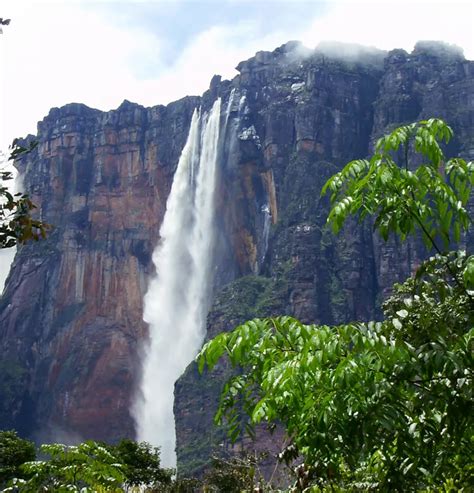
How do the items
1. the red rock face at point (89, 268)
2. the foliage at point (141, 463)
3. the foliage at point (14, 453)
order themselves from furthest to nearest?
1. the red rock face at point (89, 268)
2. the foliage at point (141, 463)
3. the foliage at point (14, 453)

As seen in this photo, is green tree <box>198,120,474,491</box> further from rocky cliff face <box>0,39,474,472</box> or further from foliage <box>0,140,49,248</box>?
rocky cliff face <box>0,39,474,472</box>

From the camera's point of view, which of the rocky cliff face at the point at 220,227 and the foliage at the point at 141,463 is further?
the rocky cliff face at the point at 220,227

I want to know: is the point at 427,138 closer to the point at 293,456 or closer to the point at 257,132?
the point at 293,456

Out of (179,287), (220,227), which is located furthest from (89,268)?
(220,227)

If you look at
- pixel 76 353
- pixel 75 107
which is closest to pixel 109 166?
pixel 75 107

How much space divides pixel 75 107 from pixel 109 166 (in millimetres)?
11608

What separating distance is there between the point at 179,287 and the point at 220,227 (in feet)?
28.9

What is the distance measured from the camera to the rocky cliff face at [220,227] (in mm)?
77750

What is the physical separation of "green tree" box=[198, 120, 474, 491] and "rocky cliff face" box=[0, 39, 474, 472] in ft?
223

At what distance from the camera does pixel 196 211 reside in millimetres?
89375

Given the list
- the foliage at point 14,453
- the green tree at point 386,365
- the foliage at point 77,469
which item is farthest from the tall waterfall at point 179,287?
the green tree at point 386,365

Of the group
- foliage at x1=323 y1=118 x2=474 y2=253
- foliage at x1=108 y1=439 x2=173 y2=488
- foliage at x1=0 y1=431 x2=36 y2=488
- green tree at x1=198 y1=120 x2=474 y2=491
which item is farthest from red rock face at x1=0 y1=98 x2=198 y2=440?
foliage at x1=323 y1=118 x2=474 y2=253

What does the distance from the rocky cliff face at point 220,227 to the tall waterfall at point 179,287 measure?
2016 mm

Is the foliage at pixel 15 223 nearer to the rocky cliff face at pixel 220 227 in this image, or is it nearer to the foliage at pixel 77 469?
the foliage at pixel 77 469
